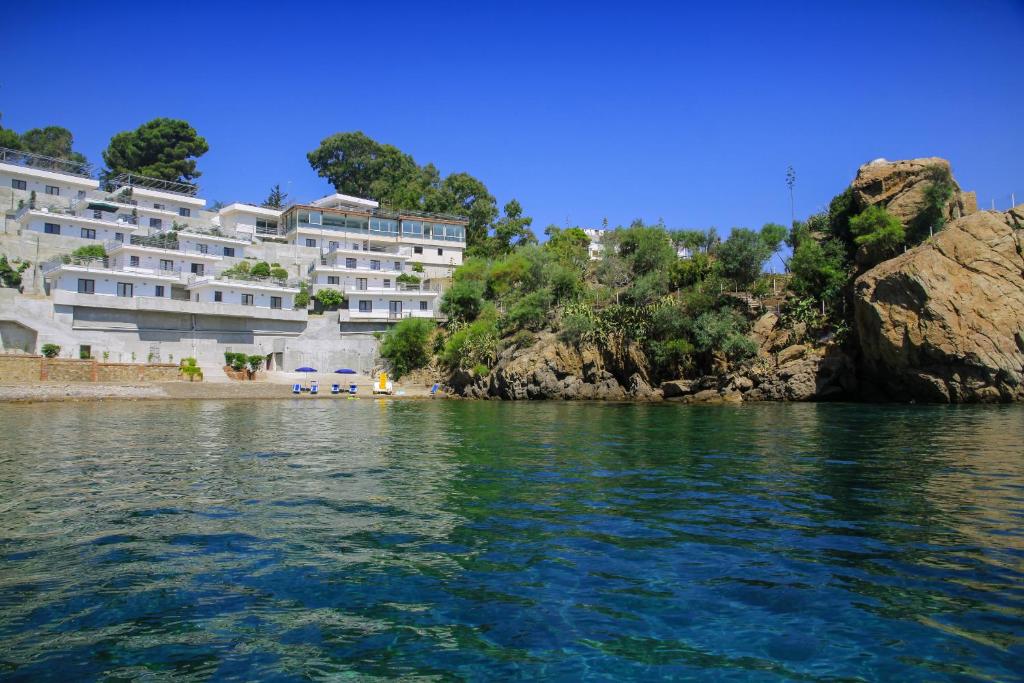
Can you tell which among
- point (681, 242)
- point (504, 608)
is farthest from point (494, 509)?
point (681, 242)

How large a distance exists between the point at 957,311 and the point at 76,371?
6552 cm

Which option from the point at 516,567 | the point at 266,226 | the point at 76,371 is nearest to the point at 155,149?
the point at 266,226

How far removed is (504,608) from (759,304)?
5477cm

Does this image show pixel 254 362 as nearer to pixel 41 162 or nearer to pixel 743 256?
pixel 41 162

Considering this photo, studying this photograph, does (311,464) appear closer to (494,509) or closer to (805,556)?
(494,509)

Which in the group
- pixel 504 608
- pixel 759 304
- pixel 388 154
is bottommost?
pixel 504 608

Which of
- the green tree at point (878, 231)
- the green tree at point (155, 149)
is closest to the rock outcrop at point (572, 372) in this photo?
the green tree at point (878, 231)

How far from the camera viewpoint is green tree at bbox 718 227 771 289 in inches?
2308

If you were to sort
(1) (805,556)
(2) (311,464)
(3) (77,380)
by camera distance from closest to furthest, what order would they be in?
1. (1) (805,556)
2. (2) (311,464)
3. (3) (77,380)

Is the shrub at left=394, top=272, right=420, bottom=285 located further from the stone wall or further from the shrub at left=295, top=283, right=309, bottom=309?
the stone wall

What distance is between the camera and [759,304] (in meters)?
58.1

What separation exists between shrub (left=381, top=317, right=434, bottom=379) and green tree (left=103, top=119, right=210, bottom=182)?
155 ft

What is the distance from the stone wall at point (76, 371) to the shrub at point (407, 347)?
2079cm

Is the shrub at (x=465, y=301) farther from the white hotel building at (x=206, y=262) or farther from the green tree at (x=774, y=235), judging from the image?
the green tree at (x=774, y=235)
